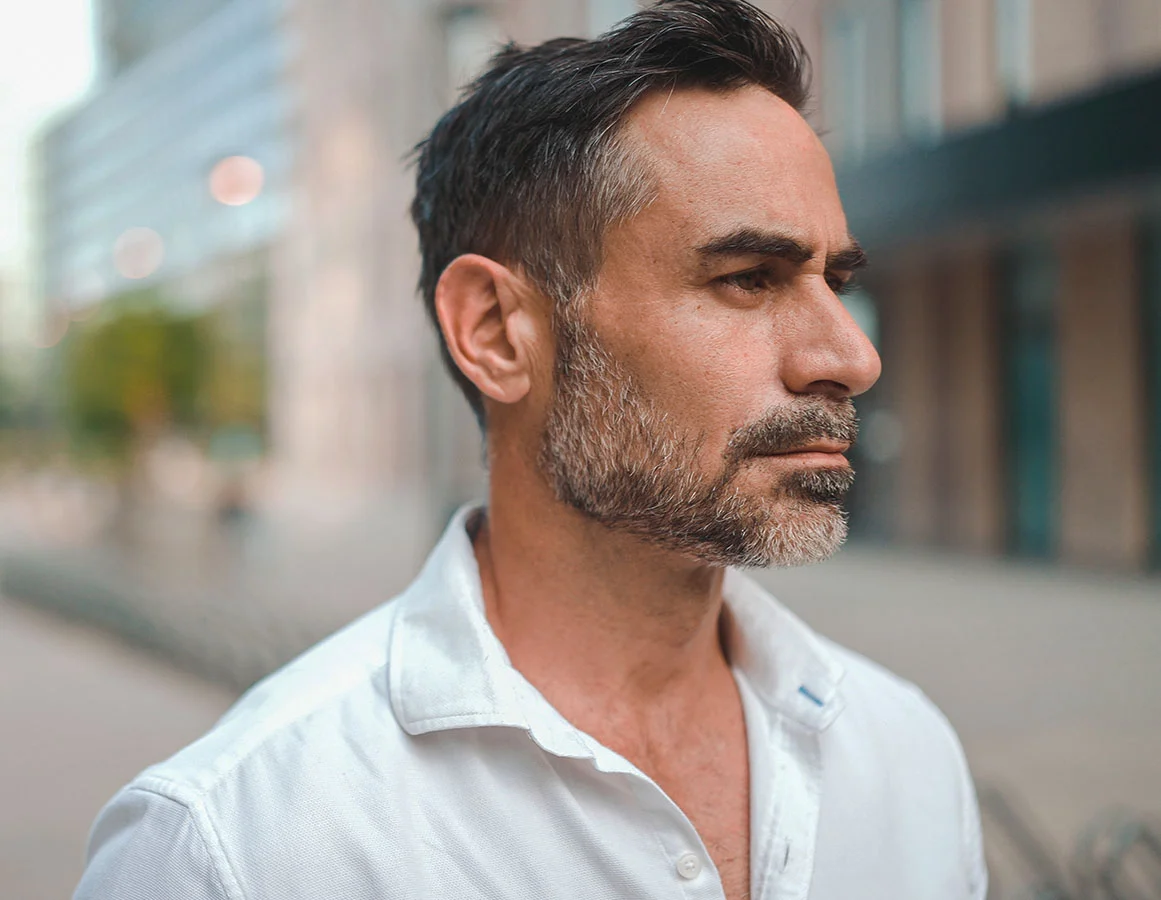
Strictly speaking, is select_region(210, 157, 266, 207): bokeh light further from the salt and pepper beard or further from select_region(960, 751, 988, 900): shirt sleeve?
select_region(960, 751, 988, 900): shirt sleeve

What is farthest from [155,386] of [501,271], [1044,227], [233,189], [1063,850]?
[501,271]

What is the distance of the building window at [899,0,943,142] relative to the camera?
1445 cm

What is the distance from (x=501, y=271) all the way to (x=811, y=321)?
1.69 feet

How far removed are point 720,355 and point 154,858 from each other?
41.4 inches

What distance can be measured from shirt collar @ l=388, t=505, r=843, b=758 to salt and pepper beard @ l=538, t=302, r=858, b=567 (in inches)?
9.7

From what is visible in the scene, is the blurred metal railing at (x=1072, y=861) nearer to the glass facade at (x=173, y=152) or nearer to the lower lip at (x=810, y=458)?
the lower lip at (x=810, y=458)

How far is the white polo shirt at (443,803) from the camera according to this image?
1.41 metres

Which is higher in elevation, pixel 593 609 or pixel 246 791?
pixel 593 609

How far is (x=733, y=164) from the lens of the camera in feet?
5.28

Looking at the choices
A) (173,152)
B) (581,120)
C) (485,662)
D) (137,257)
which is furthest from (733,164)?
(173,152)

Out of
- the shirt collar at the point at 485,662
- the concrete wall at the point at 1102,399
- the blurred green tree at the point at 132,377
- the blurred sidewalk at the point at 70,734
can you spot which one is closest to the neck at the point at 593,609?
the shirt collar at the point at 485,662

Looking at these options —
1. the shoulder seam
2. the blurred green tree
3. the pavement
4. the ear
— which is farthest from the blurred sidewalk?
the blurred green tree

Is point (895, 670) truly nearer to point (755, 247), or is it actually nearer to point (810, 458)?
point (810, 458)

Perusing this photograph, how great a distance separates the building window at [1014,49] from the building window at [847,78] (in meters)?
2.38
